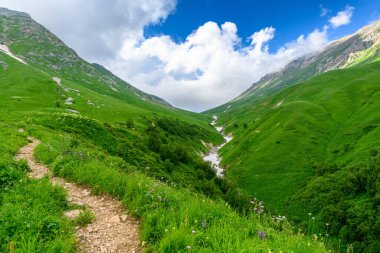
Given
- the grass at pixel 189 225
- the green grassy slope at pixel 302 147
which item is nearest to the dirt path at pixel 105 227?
the grass at pixel 189 225

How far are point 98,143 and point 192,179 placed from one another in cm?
2324

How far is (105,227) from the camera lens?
8148 millimetres

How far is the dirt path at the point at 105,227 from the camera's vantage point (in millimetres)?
7133

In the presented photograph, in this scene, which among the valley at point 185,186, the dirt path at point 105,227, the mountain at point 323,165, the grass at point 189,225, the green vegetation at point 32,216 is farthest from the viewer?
the mountain at point 323,165

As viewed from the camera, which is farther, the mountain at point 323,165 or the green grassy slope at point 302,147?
the green grassy slope at point 302,147

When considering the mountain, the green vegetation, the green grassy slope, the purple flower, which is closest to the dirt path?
the green vegetation

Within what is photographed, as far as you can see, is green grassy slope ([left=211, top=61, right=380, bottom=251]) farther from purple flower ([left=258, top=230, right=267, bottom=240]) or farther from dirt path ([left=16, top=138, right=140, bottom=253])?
dirt path ([left=16, top=138, right=140, bottom=253])

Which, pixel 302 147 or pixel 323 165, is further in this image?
pixel 302 147

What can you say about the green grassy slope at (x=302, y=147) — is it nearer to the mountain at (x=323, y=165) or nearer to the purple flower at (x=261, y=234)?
the mountain at (x=323, y=165)

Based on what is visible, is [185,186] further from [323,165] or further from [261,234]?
[323,165]

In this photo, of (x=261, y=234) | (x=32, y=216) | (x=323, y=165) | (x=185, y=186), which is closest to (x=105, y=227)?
(x=32, y=216)

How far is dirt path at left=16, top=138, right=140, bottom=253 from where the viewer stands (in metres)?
7.13

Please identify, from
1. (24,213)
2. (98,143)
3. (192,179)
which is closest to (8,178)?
(24,213)

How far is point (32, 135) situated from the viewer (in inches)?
963
